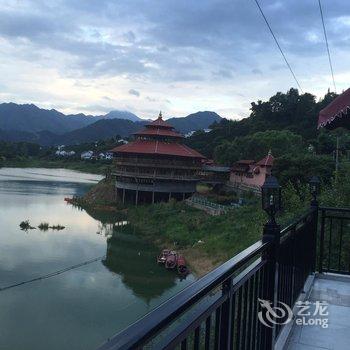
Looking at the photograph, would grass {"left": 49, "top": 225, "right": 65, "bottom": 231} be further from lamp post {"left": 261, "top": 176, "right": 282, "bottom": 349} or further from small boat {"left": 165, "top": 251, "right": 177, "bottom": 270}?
lamp post {"left": 261, "top": 176, "right": 282, "bottom": 349}

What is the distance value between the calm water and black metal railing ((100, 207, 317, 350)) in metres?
7.67

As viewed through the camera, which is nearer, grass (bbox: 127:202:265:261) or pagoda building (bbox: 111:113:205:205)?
grass (bbox: 127:202:265:261)

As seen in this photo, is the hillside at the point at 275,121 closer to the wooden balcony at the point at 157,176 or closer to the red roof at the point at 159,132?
the red roof at the point at 159,132

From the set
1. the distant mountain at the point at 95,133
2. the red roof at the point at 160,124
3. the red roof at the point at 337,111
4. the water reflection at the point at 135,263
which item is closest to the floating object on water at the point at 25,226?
the water reflection at the point at 135,263

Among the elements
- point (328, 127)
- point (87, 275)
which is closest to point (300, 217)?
point (328, 127)

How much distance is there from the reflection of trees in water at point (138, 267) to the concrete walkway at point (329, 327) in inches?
378

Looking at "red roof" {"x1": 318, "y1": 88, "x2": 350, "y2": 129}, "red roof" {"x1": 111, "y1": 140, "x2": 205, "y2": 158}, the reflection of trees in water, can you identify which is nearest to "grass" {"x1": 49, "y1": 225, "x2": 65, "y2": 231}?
the reflection of trees in water

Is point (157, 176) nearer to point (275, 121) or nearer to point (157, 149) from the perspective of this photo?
point (157, 149)

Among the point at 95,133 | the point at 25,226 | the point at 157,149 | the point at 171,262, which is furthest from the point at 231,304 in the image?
the point at 95,133

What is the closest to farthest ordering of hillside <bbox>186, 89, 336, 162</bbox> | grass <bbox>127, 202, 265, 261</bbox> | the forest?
grass <bbox>127, 202, 265, 261</bbox>, the forest, hillside <bbox>186, 89, 336, 162</bbox>

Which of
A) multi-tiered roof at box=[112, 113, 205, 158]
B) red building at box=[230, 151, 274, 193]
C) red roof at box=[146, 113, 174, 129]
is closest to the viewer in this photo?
red building at box=[230, 151, 274, 193]

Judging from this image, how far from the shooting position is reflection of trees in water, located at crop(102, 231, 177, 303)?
14.9 meters

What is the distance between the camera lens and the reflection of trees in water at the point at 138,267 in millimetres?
14884

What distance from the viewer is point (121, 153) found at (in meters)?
36.6
